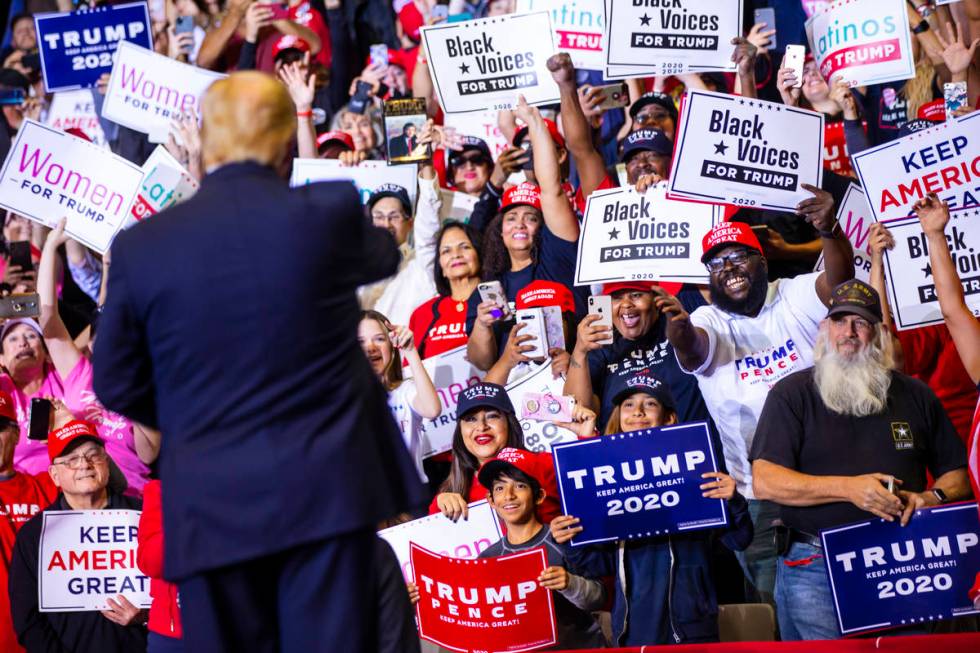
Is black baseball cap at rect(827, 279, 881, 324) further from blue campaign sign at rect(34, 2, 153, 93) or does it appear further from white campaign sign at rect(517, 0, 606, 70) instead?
blue campaign sign at rect(34, 2, 153, 93)

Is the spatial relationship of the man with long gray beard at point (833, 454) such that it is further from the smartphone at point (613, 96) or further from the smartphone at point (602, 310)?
the smartphone at point (613, 96)

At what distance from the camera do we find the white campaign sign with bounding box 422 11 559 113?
802 cm

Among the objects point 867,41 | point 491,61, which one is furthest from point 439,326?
point 867,41

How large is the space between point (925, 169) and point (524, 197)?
2150mm

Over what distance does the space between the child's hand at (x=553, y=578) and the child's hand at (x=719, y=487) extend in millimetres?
656

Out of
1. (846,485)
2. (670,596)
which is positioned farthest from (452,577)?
(846,485)

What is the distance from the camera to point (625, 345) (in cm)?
675

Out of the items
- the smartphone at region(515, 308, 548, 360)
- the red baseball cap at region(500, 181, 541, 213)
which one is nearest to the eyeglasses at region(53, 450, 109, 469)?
the smartphone at region(515, 308, 548, 360)

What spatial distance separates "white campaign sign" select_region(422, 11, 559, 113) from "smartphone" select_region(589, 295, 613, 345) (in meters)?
1.90

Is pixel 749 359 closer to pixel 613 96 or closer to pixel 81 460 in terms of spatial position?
pixel 613 96

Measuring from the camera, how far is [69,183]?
8.09 meters

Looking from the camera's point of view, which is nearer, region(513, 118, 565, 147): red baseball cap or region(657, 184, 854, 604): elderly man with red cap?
region(657, 184, 854, 604): elderly man with red cap

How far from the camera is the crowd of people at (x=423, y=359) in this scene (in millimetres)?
2867

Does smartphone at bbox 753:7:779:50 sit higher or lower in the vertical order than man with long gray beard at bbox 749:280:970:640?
higher
